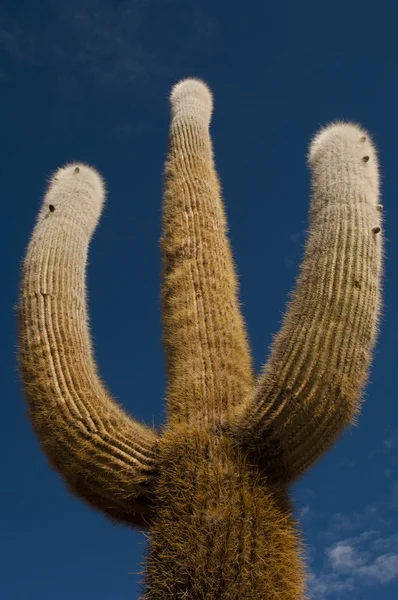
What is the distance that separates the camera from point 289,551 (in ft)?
10.9

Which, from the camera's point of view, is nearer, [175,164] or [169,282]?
[169,282]

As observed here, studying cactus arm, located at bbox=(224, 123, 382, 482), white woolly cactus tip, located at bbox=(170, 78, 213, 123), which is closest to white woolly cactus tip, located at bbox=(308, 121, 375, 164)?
cactus arm, located at bbox=(224, 123, 382, 482)

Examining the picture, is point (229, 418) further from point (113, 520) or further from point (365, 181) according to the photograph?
point (365, 181)

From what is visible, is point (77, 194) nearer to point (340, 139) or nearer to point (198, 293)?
point (198, 293)

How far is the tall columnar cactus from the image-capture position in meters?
3.22

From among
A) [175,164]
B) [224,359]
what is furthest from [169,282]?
[175,164]

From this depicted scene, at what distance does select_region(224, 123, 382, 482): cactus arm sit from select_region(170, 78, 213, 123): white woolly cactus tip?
2.34 meters

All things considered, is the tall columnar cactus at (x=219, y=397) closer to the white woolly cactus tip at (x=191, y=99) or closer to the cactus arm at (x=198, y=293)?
the cactus arm at (x=198, y=293)

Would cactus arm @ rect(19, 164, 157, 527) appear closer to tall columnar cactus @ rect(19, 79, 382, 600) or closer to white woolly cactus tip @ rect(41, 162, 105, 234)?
tall columnar cactus @ rect(19, 79, 382, 600)

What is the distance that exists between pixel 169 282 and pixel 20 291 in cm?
90

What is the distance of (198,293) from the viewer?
431cm

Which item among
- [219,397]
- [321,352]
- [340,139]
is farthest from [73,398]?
[340,139]

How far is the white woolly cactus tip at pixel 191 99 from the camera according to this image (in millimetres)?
5812

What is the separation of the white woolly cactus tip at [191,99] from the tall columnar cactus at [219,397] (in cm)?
161
